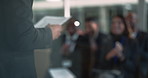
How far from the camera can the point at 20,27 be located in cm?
198

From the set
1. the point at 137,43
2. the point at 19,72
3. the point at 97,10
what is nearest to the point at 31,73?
the point at 19,72

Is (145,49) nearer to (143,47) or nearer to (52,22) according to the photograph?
(143,47)

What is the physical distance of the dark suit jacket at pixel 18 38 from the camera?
1.98 meters

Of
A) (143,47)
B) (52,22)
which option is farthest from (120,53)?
(52,22)

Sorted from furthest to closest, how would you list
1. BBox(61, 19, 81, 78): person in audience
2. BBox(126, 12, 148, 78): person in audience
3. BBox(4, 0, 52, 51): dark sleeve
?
1. BBox(61, 19, 81, 78): person in audience
2. BBox(126, 12, 148, 78): person in audience
3. BBox(4, 0, 52, 51): dark sleeve

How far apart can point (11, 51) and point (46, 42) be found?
192 mm

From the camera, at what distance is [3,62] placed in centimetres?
205

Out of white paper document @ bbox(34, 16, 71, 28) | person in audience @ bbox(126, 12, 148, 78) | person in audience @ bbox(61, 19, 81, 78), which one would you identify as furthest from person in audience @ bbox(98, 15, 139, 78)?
white paper document @ bbox(34, 16, 71, 28)

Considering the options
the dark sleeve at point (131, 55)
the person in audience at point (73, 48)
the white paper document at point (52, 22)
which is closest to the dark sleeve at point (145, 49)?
the dark sleeve at point (131, 55)

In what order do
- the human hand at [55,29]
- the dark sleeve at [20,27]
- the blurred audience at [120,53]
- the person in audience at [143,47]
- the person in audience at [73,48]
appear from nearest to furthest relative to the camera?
the dark sleeve at [20,27] < the human hand at [55,29] < the blurred audience at [120,53] < the person in audience at [143,47] < the person in audience at [73,48]

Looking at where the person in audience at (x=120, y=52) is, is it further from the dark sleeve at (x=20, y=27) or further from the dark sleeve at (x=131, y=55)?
the dark sleeve at (x=20, y=27)

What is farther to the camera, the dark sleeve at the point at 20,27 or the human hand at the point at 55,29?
the human hand at the point at 55,29

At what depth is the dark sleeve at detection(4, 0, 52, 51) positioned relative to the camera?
1976 mm

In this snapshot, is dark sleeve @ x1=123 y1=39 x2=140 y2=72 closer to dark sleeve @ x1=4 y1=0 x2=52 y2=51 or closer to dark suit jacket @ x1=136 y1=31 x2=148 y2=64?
dark suit jacket @ x1=136 y1=31 x2=148 y2=64
